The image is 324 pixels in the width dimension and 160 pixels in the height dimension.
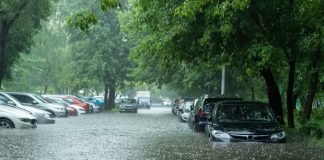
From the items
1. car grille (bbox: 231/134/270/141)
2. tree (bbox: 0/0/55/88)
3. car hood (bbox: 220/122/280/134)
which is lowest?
car grille (bbox: 231/134/270/141)

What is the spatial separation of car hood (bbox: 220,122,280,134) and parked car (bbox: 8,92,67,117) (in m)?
18.7

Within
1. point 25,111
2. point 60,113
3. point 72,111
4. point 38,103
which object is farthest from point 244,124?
point 72,111

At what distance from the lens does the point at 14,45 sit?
37562 millimetres

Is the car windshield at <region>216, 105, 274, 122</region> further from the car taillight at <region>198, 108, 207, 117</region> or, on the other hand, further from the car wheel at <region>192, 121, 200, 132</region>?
the car wheel at <region>192, 121, 200, 132</region>

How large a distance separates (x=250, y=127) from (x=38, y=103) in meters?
21.4

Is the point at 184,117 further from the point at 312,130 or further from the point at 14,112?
the point at 312,130

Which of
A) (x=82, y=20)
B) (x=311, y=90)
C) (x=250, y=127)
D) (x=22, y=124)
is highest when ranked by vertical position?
(x=82, y=20)

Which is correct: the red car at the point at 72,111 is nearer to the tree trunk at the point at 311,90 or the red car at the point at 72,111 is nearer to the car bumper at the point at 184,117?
the car bumper at the point at 184,117

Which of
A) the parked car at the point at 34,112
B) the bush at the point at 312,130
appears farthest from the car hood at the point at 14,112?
the bush at the point at 312,130

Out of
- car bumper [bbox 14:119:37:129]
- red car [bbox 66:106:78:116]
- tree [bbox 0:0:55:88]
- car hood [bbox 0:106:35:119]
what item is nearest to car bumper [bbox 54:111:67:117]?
tree [bbox 0:0:55:88]

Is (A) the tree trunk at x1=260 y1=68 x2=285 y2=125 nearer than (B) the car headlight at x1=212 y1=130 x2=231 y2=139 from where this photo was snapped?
No

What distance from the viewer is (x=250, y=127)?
14.1 metres

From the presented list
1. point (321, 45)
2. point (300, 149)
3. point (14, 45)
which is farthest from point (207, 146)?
point (14, 45)

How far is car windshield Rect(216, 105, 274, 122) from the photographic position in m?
15.2
